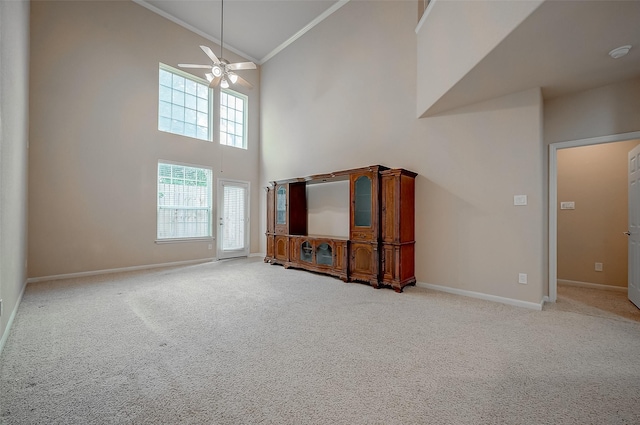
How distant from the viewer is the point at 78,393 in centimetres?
157

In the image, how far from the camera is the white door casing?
10.7 feet

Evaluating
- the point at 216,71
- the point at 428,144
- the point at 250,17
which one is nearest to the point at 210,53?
the point at 216,71

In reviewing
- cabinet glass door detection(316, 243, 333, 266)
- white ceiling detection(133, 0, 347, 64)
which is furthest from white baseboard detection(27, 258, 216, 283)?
white ceiling detection(133, 0, 347, 64)

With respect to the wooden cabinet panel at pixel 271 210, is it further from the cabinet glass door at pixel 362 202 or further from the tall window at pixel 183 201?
the cabinet glass door at pixel 362 202

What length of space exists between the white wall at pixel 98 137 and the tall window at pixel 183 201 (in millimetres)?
185

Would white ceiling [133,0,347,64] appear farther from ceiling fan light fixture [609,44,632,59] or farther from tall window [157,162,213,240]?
ceiling fan light fixture [609,44,632,59]

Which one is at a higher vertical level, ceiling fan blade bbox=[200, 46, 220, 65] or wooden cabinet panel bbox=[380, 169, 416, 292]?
ceiling fan blade bbox=[200, 46, 220, 65]

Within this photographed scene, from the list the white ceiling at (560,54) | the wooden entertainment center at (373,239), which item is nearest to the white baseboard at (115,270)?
the wooden entertainment center at (373,239)

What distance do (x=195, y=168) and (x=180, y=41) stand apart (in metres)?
2.70

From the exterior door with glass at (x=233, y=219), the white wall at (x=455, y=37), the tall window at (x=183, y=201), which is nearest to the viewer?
the white wall at (x=455, y=37)

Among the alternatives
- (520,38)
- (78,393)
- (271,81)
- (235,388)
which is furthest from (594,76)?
(271,81)

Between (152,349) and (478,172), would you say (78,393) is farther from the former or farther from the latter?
(478,172)

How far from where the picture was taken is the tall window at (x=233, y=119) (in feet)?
21.4

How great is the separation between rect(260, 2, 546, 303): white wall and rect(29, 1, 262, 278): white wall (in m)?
2.87
